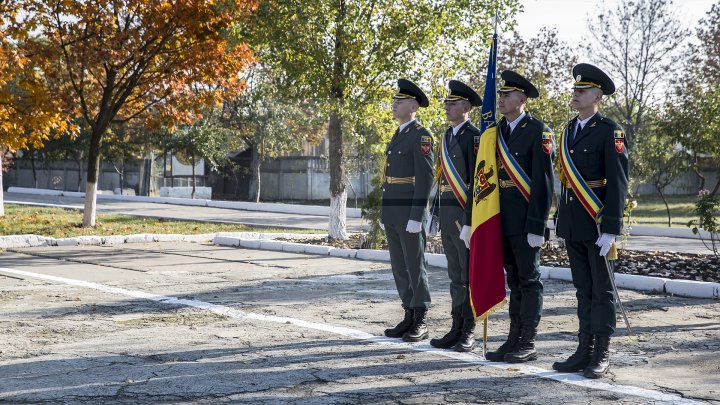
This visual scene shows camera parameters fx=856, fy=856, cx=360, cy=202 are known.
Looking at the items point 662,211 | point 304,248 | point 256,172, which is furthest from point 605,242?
point 256,172

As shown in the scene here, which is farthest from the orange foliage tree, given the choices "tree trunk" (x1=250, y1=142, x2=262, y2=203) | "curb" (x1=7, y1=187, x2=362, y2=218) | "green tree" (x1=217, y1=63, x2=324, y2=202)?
"tree trunk" (x1=250, y1=142, x2=262, y2=203)

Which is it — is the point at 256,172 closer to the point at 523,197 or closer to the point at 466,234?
the point at 466,234

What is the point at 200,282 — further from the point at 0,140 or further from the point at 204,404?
the point at 0,140

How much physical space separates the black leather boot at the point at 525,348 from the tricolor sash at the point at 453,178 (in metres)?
1.20

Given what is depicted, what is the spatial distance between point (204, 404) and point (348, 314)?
11.6 ft

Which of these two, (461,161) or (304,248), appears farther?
(304,248)

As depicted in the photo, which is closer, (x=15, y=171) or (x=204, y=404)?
(x=204, y=404)

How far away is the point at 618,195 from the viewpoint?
6.02 meters

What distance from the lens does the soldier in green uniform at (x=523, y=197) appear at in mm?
6387

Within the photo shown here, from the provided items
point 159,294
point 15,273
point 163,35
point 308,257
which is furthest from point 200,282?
point 163,35

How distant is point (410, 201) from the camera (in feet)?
24.4

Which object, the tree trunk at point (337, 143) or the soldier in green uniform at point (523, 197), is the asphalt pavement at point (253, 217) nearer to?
the tree trunk at point (337, 143)

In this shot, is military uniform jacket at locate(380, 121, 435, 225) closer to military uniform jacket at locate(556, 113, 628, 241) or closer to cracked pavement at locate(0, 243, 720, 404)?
cracked pavement at locate(0, 243, 720, 404)

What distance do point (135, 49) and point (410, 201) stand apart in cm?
1203
